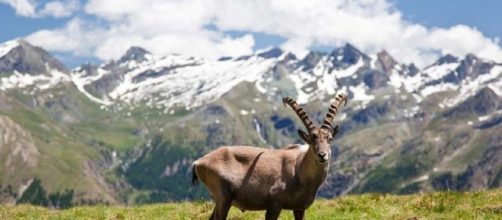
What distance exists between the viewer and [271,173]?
18.5 metres

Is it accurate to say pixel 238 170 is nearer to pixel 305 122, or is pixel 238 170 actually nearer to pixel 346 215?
pixel 305 122

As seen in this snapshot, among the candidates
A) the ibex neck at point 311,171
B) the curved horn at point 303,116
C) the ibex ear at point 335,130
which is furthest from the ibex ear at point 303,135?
the ibex ear at point 335,130

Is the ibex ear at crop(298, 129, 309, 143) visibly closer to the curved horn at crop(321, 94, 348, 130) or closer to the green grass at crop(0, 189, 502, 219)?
the curved horn at crop(321, 94, 348, 130)

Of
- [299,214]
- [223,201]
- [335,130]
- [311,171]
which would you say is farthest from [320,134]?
[223,201]

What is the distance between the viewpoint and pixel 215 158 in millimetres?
19109

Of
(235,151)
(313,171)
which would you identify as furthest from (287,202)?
(235,151)

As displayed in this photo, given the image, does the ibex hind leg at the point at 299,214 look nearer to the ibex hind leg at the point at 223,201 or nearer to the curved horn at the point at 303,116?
the ibex hind leg at the point at 223,201

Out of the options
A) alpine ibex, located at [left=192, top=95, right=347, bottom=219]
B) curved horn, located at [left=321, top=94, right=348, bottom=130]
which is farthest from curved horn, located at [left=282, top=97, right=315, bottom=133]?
curved horn, located at [left=321, top=94, right=348, bottom=130]

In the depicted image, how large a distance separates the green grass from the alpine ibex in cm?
499

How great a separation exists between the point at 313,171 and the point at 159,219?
8.66 metres

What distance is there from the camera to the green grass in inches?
878

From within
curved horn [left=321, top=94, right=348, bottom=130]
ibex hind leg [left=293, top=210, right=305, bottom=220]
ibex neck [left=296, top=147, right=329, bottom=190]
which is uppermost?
curved horn [left=321, top=94, right=348, bottom=130]

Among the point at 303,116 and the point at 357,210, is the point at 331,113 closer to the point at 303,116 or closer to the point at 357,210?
the point at 303,116

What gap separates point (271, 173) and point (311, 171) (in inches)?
48.5
